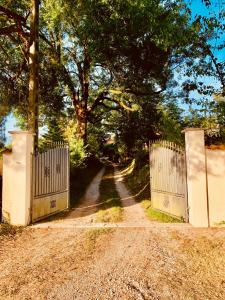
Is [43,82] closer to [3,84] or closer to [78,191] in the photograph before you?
[3,84]

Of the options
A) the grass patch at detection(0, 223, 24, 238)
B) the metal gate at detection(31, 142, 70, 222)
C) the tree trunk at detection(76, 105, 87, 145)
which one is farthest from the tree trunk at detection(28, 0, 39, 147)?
the tree trunk at detection(76, 105, 87, 145)

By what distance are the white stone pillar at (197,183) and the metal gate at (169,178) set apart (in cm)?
34

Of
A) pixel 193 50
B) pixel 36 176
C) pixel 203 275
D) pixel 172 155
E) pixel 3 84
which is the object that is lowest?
pixel 203 275

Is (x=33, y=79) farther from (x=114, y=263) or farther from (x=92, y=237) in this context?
(x=114, y=263)

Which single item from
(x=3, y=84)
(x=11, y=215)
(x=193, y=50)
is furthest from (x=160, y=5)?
(x=11, y=215)

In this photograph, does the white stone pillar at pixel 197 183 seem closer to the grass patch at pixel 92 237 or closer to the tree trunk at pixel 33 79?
the grass patch at pixel 92 237

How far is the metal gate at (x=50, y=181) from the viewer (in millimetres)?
10727

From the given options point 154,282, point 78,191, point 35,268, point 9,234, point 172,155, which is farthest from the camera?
point 78,191

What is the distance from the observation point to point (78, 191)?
63.4ft

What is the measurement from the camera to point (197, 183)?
10.1 metres

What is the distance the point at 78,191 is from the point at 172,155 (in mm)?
9465

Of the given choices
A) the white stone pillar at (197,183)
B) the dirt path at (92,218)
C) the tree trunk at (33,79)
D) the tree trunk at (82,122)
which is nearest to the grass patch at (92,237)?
the dirt path at (92,218)

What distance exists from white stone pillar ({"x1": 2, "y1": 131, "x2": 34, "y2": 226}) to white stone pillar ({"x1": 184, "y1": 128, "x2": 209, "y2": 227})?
5416 mm

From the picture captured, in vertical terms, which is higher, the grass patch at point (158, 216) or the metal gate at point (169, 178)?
the metal gate at point (169, 178)
